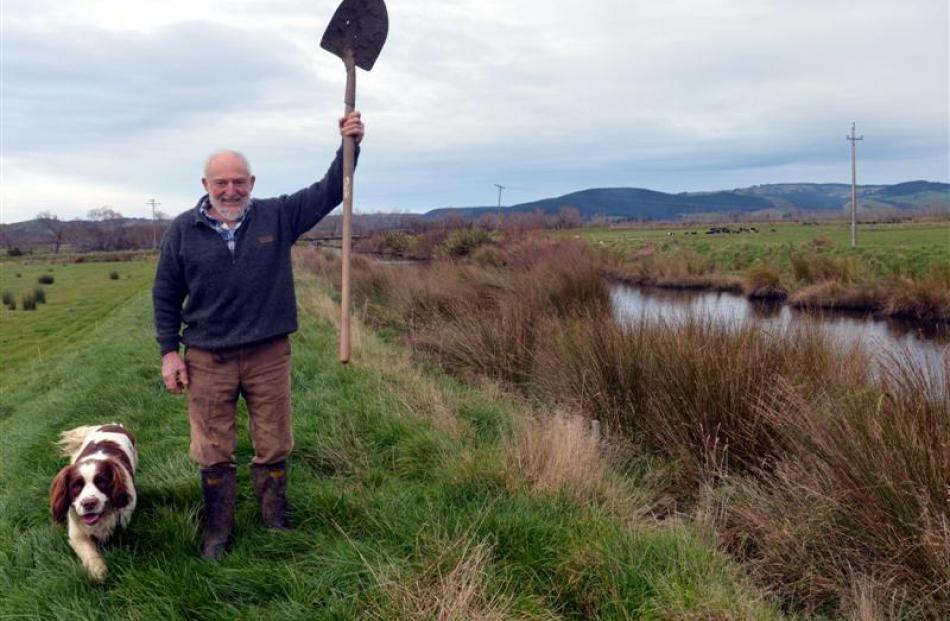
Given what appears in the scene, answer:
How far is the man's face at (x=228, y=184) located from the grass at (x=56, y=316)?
986 centimetres

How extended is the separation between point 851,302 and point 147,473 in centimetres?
1649

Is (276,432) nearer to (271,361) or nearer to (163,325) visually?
(271,361)

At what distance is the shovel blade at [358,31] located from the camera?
155 inches

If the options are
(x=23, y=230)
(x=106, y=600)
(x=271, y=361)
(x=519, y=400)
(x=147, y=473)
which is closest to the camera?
(x=106, y=600)

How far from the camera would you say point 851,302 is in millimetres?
16594

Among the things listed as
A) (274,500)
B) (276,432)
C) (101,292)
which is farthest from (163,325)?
(101,292)

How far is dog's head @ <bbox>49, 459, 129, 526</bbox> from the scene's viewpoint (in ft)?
10.3

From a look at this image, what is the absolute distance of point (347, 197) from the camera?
357 cm

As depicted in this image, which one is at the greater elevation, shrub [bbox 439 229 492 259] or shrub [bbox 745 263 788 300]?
shrub [bbox 439 229 492 259]

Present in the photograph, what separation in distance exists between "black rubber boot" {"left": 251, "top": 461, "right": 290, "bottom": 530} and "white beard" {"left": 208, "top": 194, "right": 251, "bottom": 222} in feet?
4.10

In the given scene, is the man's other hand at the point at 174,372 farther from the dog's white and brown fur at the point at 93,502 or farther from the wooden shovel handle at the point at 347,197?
the wooden shovel handle at the point at 347,197

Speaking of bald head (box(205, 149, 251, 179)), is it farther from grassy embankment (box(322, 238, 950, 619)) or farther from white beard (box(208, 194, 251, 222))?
grassy embankment (box(322, 238, 950, 619))

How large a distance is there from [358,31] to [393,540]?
9.07 ft

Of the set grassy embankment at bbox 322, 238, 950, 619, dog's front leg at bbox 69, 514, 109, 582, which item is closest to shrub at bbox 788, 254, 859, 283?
grassy embankment at bbox 322, 238, 950, 619
